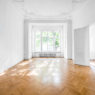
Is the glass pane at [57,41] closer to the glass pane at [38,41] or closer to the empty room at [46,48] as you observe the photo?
the empty room at [46,48]

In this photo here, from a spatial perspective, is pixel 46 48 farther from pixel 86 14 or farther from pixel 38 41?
pixel 86 14

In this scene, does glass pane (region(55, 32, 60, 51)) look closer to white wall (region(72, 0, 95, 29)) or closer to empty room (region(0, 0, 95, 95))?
empty room (region(0, 0, 95, 95))

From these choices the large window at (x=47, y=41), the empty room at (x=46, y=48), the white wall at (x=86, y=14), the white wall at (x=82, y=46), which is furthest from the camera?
the large window at (x=47, y=41)

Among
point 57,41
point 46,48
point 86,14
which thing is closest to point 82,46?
point 86,14

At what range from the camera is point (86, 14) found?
15.0 feet

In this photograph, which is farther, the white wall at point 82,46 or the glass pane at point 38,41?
the glass pane at point 38,41

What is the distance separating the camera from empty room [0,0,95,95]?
248 centimetres

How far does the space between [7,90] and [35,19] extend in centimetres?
604

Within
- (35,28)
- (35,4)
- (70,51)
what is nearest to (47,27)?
(35,28)

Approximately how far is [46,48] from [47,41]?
758mm

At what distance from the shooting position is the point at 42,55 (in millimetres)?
8992

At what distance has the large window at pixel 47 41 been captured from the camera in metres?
9.35

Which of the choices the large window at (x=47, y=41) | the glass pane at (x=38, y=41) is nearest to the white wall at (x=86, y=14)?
the large window at (x=47, y=41)

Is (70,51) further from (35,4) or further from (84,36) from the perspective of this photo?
(35,4)
